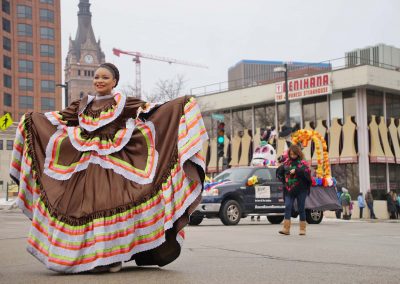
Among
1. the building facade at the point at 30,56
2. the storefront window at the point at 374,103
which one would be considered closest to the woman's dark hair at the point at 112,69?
the storefront window at the point at 374,103

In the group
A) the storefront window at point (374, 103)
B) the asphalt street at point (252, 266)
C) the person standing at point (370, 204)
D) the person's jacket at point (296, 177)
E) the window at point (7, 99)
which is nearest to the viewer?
the asphalt street at point (252, 266)

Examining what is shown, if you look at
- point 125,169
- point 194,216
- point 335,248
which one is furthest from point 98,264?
point 194,216

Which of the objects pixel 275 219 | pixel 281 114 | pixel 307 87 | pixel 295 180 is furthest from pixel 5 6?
pixel 295 180

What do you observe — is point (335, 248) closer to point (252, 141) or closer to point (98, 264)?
point (98, 264)

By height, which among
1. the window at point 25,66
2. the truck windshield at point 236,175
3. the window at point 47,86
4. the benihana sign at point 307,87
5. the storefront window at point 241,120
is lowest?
the truck windshield at point 236,175

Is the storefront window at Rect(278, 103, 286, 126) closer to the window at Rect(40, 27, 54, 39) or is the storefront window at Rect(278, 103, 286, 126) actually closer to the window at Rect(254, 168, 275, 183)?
the window at Rect(254, 168, 275, 183)

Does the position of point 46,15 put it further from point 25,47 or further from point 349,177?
point 349,177

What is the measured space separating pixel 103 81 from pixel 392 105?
37304 millimetres

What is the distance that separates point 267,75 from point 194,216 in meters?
28.2

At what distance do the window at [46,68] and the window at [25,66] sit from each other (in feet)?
6.12

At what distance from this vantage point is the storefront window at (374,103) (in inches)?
1559

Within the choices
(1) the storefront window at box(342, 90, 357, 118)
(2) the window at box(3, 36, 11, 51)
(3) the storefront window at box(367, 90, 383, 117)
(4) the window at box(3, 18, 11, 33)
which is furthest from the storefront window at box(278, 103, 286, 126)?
(4) the window at box(3, 18, 11, 33)

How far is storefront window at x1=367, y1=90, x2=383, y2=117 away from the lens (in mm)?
39594

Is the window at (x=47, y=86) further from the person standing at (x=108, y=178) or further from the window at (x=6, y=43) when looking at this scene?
the person standing at (x=108, y=178)
